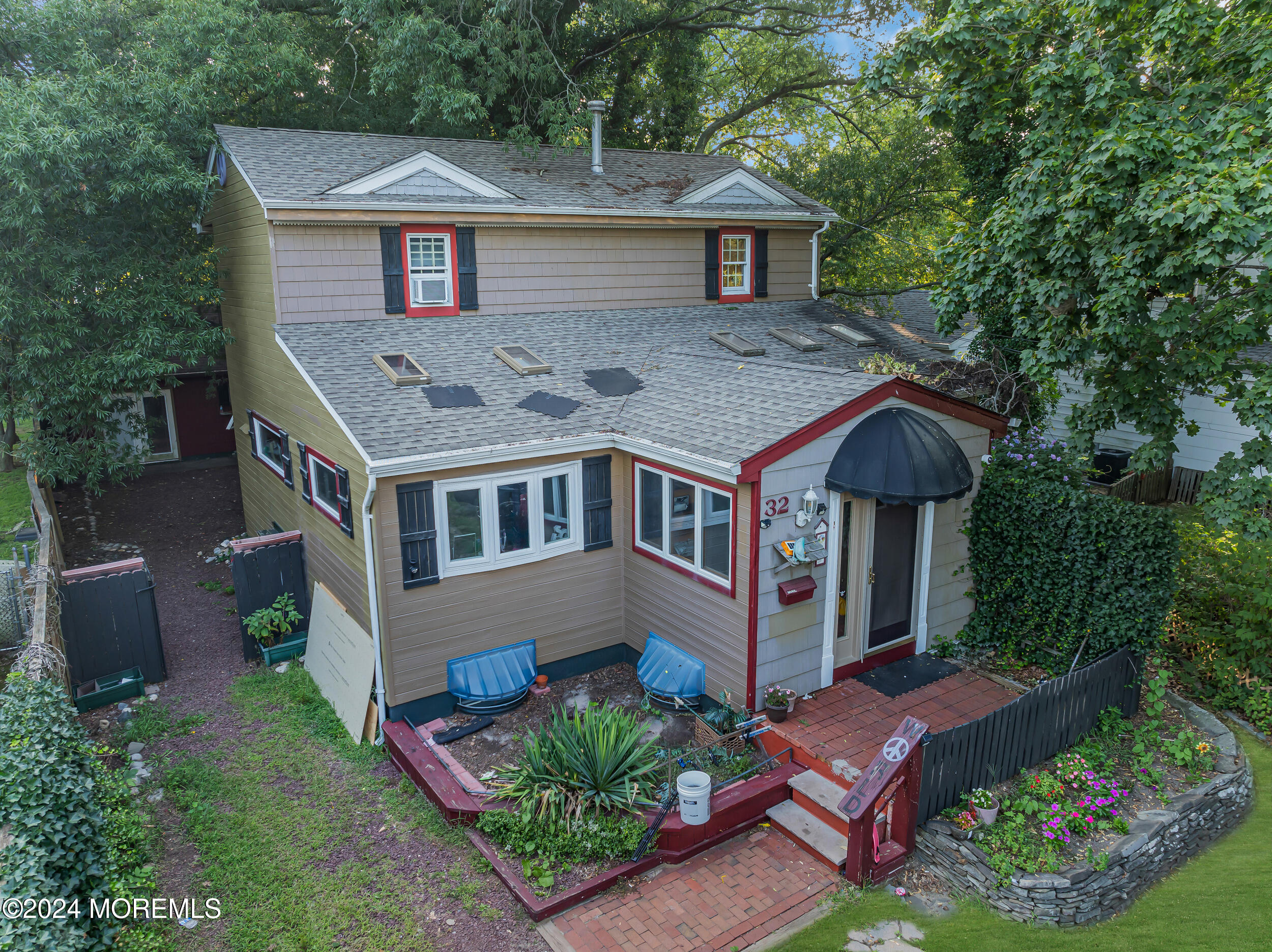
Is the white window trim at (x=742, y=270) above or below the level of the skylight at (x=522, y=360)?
above

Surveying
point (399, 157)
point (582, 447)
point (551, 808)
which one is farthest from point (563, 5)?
point (551, 808)

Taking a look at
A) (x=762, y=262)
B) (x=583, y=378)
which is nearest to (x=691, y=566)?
(x=583, y=378)

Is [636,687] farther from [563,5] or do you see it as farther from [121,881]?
[563,5]

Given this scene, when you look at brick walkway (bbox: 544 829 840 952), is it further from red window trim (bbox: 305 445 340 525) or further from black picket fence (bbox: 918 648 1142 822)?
red window trim (bbox: 305 445 340 525)

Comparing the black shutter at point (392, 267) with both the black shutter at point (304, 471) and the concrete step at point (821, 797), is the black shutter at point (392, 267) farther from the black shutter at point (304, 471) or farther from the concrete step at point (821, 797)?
the concrete step at point (821, 797)

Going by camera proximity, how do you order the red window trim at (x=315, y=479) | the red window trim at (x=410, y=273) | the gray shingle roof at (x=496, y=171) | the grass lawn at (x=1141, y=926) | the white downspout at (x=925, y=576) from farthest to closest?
1. the red window trim at (x=410, y=273)
2. the gray shingle roof at (x=496, y=171)
3. the red window trim at (x=315, y=479)
4. the white downspout at (x=925, y=576)
5. the grass lawn at (x=1141, y=926)

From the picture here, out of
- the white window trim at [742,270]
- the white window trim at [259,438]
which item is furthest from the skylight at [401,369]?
the white window trim at [742,270]

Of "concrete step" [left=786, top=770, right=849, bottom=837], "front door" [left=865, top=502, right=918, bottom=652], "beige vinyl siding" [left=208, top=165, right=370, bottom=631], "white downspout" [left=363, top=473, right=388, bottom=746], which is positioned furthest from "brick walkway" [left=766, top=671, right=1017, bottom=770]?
"beige vinyl siding" [left=208, top=165, right=370, bottom=631]
